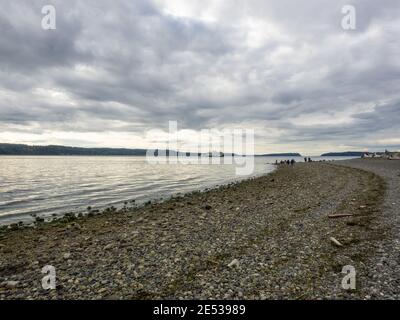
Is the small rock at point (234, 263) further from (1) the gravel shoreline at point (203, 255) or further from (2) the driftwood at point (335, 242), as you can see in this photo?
(2) the driftwood at point (335, 242)

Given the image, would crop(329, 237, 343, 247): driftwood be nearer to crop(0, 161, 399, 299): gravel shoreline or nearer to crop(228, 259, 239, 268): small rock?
crop(0, 161, 399, 299): gravel shoreline

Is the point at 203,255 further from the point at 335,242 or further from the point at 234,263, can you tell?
the point at 335,242

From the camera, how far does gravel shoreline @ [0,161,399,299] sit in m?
6.13

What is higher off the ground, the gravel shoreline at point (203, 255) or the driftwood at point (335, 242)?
the driftwood at point (335, 242)

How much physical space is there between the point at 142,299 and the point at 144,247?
11.8 ft

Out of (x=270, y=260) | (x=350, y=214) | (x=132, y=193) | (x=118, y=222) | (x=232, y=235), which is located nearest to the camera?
(x=270, y=260)

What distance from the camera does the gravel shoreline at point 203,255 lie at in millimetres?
6129

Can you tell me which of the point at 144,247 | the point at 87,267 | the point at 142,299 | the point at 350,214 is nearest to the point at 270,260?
the point at 142,299

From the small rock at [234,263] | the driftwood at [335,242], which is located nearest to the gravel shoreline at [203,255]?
the small rock at [234,263]

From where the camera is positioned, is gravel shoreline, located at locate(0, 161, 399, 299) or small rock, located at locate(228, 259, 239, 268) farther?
small rock, located at locate(228, 259, 239, 268)

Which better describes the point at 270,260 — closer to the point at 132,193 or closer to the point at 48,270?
the point at 48,270

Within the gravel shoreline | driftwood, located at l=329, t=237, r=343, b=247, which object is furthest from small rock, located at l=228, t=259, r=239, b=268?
driftwood, located at l=329, t=237, r=343, b=247
